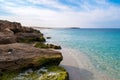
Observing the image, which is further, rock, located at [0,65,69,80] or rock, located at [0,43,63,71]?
rock, located at [0,43,63,71]

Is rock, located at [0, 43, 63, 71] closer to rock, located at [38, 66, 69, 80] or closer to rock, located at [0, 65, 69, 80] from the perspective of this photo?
rock, located at [0, 65, 69, 80]

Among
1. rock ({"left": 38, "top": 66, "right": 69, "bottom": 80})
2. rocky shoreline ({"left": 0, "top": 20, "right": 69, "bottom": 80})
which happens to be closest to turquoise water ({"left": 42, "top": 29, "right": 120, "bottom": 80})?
rock ({"left": 38, "top": 66, "right": 69, "bottom": 80})

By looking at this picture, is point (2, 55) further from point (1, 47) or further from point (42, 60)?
point (42, 60)

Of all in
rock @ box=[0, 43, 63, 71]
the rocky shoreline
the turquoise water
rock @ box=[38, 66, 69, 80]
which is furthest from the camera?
the turquoise water

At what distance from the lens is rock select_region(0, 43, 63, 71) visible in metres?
11.6

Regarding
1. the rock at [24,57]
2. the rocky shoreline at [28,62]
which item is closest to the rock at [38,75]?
the rocky shoreline at [28,62]

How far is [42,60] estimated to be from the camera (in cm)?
1263

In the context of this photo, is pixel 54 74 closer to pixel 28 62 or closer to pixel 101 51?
pixel 28 62

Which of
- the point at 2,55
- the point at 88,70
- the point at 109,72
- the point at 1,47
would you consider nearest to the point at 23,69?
the point at 2,55

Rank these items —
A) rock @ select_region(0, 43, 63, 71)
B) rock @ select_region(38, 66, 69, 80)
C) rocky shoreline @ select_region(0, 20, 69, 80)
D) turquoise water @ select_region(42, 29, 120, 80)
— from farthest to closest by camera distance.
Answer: turquoise water @ select_region(42, 29, 120, 80) < rock @ select_region(0, 43, 63, 71) < rocky shoreline @ select_region(0, 20, 69, 80) < rock @ select_region(38, 66, 69, 80)

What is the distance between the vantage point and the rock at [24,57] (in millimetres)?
11575

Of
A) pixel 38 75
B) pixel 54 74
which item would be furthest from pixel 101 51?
pixel 38 75

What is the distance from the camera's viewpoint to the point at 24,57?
12.2 meters

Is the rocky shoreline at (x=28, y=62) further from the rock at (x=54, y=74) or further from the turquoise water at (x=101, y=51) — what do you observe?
the turquoise water at (x=101, y=51)
